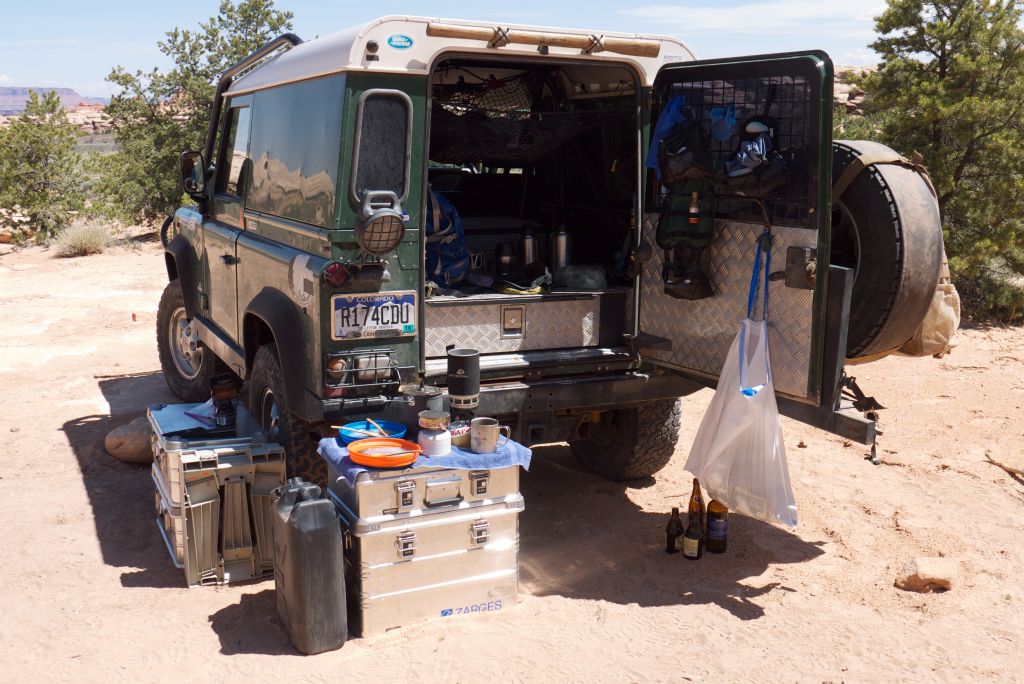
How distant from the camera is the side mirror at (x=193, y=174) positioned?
20.6 feet

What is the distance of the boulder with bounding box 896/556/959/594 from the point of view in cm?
444

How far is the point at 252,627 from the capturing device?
399cm

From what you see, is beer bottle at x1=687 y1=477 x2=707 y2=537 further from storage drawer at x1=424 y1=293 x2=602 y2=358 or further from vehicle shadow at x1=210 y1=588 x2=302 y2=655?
vehicle shadow at x1=210 y1=588 x2=302 y2=655

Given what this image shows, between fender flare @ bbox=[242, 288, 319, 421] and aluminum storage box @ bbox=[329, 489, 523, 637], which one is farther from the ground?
fender flare @ bbox=[242, 288, 319, 421]

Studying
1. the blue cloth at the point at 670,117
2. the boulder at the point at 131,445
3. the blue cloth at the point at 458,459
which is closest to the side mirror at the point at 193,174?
the boulder at the point at 131,445

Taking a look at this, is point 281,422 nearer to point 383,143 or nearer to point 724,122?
point 383,143

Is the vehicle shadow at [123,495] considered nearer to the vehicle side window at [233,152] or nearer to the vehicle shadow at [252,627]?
the vehicle shadow at [252,627]

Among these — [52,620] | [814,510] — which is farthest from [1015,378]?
[52,620]

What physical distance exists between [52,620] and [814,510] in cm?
395

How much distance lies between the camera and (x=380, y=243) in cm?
410

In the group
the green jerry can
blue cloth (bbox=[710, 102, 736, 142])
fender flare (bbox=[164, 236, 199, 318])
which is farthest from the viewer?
fender flare (bbox=[164, 236, 199, 318])

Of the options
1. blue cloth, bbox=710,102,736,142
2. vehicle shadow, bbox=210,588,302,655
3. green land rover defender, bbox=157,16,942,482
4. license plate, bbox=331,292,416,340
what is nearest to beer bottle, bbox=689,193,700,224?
green land rover defender, bbox=157,16,942,482

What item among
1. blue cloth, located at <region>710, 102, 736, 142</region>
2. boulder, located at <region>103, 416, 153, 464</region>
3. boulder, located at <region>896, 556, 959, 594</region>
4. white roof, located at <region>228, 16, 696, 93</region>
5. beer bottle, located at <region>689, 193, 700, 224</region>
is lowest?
boulder, located at <region>896, 556, 959, 594</region>

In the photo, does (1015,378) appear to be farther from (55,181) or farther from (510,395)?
(55,181)
